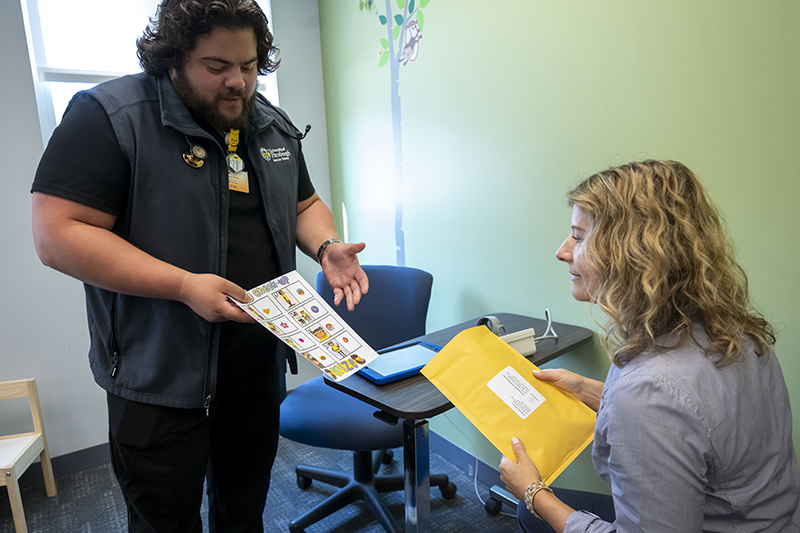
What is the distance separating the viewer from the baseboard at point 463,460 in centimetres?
216

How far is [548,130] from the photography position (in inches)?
69.1

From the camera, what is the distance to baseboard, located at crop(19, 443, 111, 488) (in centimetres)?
234

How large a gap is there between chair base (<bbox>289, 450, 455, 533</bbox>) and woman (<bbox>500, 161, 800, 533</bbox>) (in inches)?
44.7

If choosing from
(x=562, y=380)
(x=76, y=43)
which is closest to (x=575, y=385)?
(x=562, y=380)

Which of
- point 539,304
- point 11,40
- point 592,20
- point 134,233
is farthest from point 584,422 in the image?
point 11,40

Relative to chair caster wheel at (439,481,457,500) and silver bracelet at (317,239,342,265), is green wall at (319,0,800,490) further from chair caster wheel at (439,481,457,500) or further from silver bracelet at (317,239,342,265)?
silver bracelet at (317,239,342,265)

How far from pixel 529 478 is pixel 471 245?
50.4 inches

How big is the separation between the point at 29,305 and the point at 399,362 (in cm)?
198

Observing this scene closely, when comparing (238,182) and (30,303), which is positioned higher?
(238,182)

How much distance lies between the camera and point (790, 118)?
1210 millimetres

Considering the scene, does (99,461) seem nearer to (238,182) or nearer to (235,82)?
(238,182)

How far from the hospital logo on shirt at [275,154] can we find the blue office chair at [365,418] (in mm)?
919

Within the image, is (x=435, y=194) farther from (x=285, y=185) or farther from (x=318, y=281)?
(x=285, y=185)

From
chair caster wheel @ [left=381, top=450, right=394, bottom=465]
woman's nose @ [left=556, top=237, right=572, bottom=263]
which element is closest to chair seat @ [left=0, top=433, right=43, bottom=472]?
chair caster wheel @ [left=381, top=450, right=394, bottom=465]
